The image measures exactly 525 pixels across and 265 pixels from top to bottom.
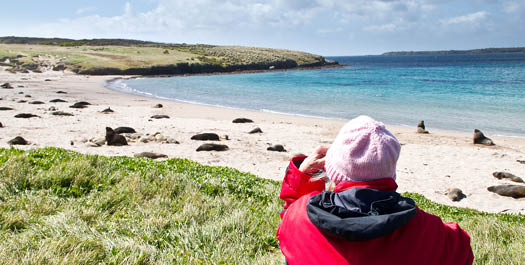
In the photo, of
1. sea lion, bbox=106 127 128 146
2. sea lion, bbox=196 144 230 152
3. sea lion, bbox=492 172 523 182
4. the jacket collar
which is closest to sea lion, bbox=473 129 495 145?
sea lion, bbox=492 172 523 182

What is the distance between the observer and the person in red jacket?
189cm

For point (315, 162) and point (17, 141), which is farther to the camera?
point (17, 141)

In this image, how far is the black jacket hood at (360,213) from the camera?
1831 millimetres

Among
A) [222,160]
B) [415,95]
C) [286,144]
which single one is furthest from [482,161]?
[415,95]

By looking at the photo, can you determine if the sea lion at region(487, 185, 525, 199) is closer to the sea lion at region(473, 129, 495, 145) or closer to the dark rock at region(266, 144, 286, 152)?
the dark rock at region(266, 144, 286, 152)

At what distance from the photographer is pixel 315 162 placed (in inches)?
95.9

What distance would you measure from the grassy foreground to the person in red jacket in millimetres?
1912

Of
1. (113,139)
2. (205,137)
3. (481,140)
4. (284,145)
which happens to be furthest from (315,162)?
(481,140)

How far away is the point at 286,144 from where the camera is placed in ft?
48.2

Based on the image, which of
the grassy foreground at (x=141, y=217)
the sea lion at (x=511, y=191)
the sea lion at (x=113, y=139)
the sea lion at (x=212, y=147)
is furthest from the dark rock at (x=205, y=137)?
the sea lion at (x=511, y=191)

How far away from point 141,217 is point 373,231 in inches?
141

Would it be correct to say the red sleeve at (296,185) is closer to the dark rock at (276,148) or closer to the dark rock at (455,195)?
the dark rock at (455,195)

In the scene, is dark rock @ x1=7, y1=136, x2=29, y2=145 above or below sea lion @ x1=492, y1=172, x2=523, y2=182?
above

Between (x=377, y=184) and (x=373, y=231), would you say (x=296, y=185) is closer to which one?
(x=377, y=184)
